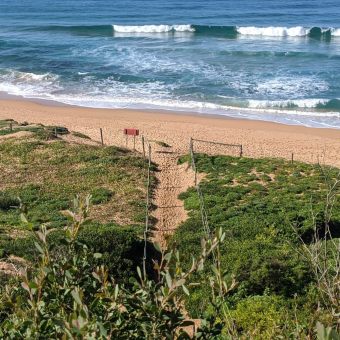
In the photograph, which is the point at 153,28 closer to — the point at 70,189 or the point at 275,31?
the point at 275,31

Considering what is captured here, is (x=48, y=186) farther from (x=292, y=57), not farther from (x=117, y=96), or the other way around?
(x=292, y=57)

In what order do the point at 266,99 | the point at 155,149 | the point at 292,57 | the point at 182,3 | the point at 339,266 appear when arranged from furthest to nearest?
the point at 182,3 < the point at 292,57 < the point at 266,99 < the point at 155,149 < the point at 339,266

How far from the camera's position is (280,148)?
31.5 m

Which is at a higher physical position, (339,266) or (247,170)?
(339,266)

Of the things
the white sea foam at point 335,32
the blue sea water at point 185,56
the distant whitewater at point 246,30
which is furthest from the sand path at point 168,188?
the white sea foam at point 335,32

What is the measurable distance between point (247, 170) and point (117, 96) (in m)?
20.7

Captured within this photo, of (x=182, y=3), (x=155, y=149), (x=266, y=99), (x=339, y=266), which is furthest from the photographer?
(x=182, y=3)

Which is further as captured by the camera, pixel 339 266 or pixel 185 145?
pixel 185 145

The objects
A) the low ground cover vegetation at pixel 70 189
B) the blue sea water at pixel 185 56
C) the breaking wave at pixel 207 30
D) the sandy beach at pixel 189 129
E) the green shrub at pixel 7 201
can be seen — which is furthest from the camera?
the breaking wave at pixel 207 30

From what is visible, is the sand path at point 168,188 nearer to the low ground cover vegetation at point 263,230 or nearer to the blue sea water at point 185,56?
the low ground cover vegetation at point 263,230

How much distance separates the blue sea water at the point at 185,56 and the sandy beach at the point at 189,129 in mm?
2183

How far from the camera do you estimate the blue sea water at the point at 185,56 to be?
4253 centimetres

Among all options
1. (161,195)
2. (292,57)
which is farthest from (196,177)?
(292,57)

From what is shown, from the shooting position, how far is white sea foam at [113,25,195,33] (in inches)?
2712
